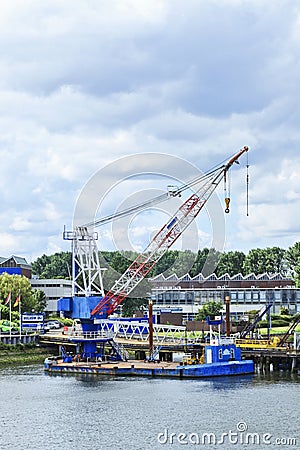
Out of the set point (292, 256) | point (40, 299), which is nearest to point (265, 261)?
point (292, 256)

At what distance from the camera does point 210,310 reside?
343 feet

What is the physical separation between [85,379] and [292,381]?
16.4 meters

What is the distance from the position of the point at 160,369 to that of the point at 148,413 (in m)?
16.3

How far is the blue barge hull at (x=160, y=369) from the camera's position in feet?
206

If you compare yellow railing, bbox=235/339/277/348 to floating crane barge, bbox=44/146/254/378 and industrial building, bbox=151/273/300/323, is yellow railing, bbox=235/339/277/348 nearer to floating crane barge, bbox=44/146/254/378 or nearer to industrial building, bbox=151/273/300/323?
floating crane barge, bbox=44/146/254/378

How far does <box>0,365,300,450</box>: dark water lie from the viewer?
133 feet

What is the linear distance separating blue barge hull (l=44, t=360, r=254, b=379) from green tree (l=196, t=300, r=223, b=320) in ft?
120

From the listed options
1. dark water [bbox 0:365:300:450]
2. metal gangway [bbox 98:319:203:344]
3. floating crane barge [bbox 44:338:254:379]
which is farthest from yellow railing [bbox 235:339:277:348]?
dark water [bbox 0:365:300:450]

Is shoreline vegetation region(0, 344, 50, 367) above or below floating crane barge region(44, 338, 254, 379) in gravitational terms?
above

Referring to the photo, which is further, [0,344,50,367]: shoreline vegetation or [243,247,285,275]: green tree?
[243,247,285,275]: green tree

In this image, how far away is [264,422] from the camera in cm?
4434

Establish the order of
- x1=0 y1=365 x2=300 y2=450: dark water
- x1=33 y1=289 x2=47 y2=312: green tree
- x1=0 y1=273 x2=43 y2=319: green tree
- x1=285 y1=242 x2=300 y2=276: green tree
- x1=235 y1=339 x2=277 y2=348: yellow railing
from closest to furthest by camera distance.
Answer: x1=0 y1=365 x2=300 y2=450: dark water < x1=235 y1=339 x2=277 y2=348: yellow railing < x1=0 y1=273 x2=43 y2=319: green tree < x1=33 y1=289 x2=47 y2=312: green tree < x1=285 y1=242 x2=300 y2=276: green tree

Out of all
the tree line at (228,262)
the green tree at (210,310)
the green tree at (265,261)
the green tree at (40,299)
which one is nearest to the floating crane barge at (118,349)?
the green tree at (210,310)

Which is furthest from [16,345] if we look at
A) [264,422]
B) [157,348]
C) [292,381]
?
[264,422]
